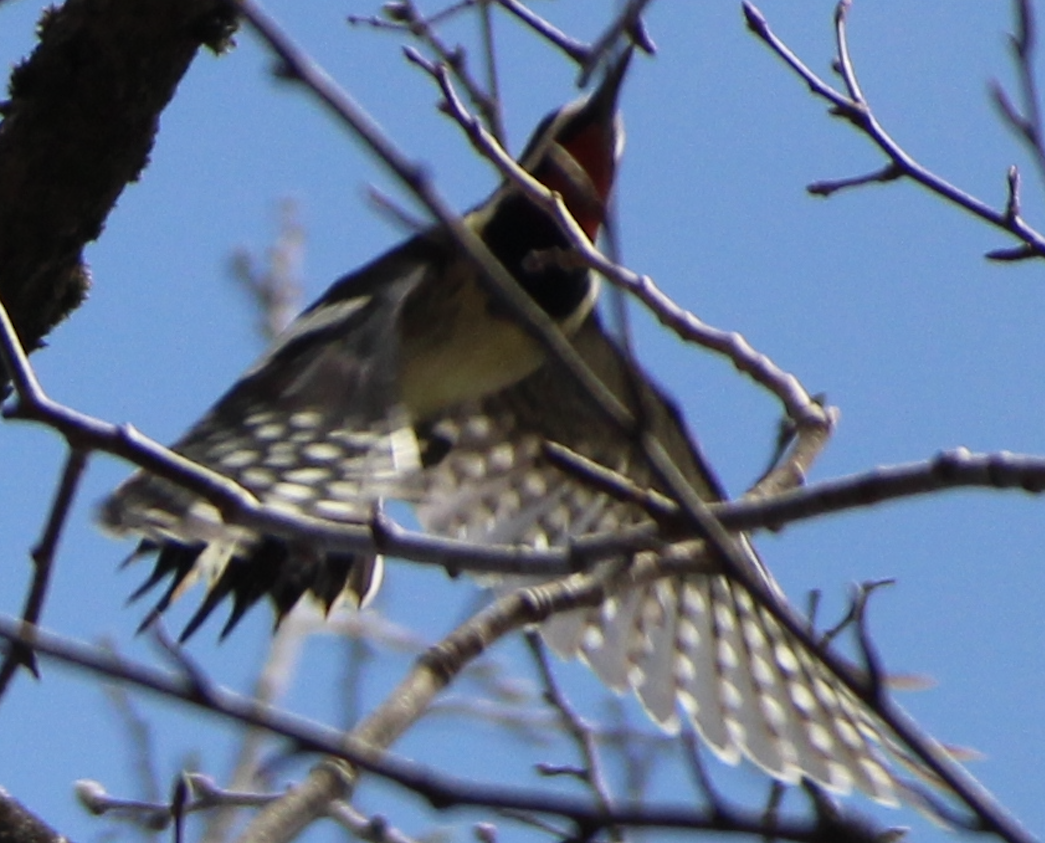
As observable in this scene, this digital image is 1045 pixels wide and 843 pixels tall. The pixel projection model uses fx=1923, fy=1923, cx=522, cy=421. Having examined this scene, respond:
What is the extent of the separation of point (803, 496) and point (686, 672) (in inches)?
111

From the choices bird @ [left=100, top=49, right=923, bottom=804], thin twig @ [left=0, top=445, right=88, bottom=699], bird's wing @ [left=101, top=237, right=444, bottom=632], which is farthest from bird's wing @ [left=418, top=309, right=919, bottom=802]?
thin twig @ [left=0, top=445, right=88, bottom=699]

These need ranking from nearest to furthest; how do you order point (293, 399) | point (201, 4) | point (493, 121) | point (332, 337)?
point (493, 121) < point (201, 4) < point (293, 399) < point (332, 337)

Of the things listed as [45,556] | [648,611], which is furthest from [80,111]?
[648,611]

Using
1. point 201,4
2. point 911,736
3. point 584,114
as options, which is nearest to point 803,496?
point 911,736

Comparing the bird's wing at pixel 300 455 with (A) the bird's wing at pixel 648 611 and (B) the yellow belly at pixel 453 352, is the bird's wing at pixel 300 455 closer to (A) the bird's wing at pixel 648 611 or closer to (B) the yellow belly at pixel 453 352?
(B) the yellow belly at pixel 453 352

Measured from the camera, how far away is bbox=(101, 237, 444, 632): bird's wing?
9.53ft

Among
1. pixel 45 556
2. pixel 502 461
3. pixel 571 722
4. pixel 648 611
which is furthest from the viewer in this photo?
pixel 502 461

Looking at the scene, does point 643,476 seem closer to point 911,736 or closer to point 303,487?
point 303,487

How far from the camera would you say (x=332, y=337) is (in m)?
3.82

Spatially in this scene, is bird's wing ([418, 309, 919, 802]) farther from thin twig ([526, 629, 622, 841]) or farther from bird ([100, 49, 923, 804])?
thin twig ([526, 629, 622, 841])

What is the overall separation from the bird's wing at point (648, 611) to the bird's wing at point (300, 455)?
507mm

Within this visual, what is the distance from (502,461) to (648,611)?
0.51 m

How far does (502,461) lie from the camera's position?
463cm

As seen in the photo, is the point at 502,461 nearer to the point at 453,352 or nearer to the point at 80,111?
the point at 453,352
